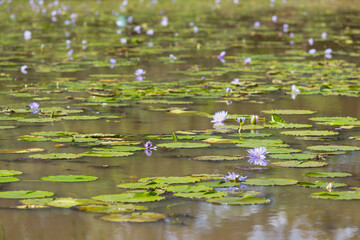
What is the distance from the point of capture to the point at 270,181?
3.47 meters

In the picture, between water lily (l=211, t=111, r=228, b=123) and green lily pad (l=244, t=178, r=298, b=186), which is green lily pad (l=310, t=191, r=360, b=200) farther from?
water lily (l=211, t=111, r=228, b=123)

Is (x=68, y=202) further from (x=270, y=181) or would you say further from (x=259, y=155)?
(x=259, y=155)

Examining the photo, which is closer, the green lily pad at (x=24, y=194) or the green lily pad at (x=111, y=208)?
the green lily pad at (x=111, y=208)

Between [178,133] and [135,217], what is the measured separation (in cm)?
188

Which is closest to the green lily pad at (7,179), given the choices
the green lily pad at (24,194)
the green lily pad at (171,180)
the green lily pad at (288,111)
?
the green lily pad at (24,194)

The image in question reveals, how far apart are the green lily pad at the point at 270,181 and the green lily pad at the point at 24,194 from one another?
0.86 metres

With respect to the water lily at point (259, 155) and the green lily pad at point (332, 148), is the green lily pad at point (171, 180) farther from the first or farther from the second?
the green lily pad at point (332, 148)

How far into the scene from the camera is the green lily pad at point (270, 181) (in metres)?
3.43

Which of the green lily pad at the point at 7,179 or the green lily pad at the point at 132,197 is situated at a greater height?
the green lily pad at the point at 7,179

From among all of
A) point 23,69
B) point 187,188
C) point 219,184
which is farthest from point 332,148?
point 23,69

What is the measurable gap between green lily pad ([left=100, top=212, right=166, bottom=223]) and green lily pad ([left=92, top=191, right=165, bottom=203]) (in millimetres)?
169

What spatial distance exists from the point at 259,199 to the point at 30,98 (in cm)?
350

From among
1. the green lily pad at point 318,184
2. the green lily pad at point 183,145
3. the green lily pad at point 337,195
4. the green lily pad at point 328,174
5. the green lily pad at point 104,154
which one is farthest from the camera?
the green lily pad at point 183,145

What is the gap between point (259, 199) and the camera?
10.4 ft
